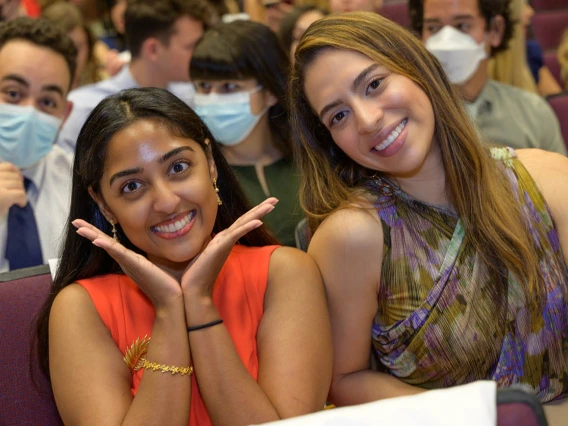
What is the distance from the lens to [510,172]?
1.81 m

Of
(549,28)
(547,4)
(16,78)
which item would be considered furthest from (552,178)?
(547,4)

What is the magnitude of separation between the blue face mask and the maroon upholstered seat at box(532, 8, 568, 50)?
340cm

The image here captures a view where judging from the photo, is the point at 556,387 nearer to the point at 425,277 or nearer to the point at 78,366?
the point at 425,277

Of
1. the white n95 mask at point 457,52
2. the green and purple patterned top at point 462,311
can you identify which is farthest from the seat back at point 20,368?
the white n95 mask at point 457,52

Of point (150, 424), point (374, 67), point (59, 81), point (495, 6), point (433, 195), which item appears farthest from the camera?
point (495, 6)

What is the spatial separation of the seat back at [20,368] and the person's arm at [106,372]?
15 centimetres

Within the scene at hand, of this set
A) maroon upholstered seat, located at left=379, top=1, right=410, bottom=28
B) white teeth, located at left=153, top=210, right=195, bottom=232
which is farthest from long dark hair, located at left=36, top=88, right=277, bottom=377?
maroon upholstered seat, located at left=379, top=1, right=410, bottom=28

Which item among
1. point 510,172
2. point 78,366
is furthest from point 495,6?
point 78,366

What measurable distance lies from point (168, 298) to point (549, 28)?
412 centimetres

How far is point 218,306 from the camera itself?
1.72m

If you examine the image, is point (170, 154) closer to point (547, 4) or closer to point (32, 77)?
point (32, 77)

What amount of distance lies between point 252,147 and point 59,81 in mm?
694

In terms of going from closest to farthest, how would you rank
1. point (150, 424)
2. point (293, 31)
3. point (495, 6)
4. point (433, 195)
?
point (150, 424) < point (433, 195) < point (495, 6) < point (293, 31)

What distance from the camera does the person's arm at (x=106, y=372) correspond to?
1.51 m
